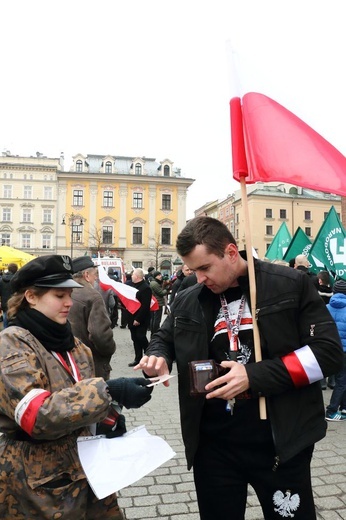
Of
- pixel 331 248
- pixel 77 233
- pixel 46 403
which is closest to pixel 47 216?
pixel 77 233

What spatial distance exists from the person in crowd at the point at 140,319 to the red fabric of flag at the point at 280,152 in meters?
7.32

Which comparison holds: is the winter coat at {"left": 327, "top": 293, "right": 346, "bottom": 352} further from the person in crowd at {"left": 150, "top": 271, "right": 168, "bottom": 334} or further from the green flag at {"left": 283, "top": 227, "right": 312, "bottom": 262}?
the person in crowd at {"left": 150, "top": 271, "right": 168, "bottom": 334}

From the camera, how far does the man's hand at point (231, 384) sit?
6.46 feet

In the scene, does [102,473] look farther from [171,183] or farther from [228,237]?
[171,183]

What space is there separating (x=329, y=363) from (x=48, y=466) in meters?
1.37

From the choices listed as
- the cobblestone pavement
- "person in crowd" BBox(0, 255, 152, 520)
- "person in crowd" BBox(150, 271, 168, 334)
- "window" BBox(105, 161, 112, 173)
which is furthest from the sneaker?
"window" BBox(105, 161, 112, 173)

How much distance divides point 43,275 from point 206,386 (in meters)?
0.99

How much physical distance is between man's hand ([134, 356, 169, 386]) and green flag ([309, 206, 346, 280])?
748 cm

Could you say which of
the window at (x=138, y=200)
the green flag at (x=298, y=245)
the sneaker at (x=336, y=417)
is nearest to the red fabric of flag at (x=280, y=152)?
the sneaker at (x=336, y=417)

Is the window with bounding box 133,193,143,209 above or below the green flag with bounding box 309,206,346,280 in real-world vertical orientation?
above

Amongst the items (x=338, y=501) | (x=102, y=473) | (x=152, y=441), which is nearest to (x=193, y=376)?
(x=152, y=441)

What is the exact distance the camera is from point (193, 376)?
2.04 meters

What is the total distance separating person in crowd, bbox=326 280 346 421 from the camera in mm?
6051

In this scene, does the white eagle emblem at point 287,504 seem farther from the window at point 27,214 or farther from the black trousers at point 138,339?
the window at point 27,214
